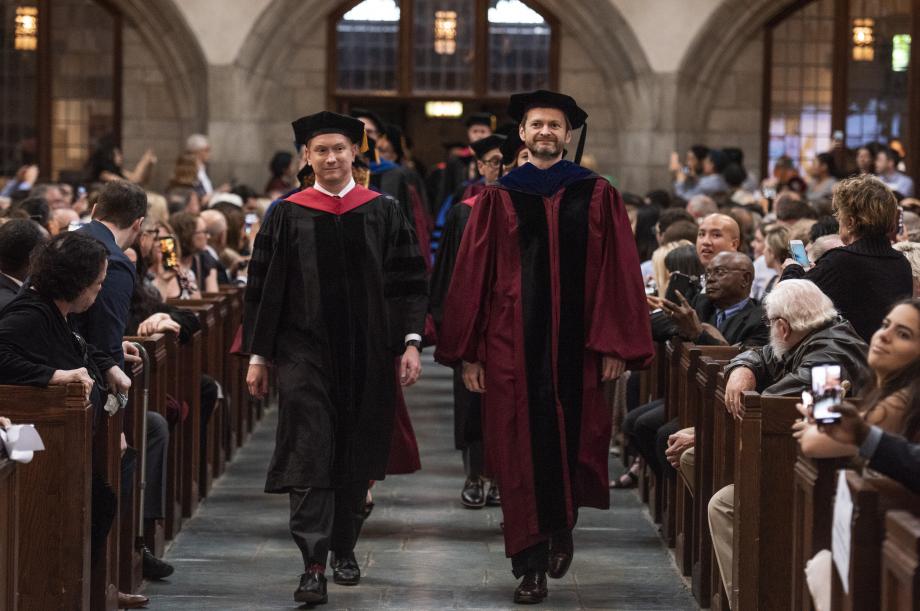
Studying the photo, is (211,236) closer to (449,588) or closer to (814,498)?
(449,588)

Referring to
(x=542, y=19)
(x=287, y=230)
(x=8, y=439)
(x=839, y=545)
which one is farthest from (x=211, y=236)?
(x=542, y=19)

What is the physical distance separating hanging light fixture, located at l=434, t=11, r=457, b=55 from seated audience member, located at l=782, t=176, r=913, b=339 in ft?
39.8

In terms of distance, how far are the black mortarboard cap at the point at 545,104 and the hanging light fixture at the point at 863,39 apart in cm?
1170

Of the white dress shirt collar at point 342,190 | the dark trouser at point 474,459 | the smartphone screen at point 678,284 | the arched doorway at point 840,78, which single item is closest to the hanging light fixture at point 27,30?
the arched doorway at point 840,78

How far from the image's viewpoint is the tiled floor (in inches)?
232

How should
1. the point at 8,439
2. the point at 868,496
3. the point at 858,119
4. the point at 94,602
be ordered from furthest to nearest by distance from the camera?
the point at 858,119
the point at 94,602
the point at 8,439
the point at 868,496

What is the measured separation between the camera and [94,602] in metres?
5.29

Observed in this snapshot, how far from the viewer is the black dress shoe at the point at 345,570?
6.07 m

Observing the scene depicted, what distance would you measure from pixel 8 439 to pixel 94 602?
135cm

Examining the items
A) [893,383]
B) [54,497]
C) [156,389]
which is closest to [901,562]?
[893,383]

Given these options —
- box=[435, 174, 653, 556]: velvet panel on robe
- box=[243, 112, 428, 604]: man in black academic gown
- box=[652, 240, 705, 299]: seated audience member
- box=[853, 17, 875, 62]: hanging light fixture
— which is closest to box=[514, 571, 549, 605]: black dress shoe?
box=[435, 174, 653, 556]: velvet panel on robe

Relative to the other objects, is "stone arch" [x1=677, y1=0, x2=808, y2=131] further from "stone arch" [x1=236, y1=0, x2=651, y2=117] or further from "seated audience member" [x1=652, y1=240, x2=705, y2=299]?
"seated audience member" [x1=652, y1=240, x2=705, y2=299]

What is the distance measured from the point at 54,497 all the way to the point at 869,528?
8.03 feet

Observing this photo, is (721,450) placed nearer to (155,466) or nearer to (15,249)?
(155,466)
